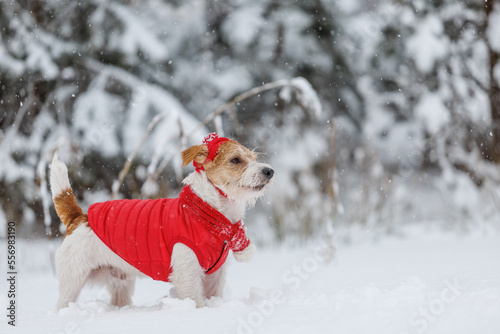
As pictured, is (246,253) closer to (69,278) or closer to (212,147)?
(212,147)

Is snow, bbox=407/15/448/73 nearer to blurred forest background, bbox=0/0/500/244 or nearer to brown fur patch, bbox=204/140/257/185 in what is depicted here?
blurred forest background, bbox=0/0/500/244

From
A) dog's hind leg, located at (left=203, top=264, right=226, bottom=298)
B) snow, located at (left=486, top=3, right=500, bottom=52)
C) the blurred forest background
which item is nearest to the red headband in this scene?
dog's hind leg, located at (left=203, top=264, right=226, bottom=298)

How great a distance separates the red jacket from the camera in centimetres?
275

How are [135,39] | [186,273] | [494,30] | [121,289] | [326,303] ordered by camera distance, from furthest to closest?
[135,39] → [494,30] → [121,289] → [186,273] → [326,303]

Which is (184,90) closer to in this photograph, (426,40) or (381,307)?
(426,40)

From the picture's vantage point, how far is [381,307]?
2.10m

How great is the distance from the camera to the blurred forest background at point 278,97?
22.1ft

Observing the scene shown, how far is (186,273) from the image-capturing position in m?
2.73

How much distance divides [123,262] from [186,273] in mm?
392

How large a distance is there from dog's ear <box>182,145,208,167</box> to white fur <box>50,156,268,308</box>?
0.29ft

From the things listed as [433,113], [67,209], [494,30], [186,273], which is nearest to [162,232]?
[186,273]

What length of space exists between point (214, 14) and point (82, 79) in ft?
9.73

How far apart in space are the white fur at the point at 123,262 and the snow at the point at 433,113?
702 cm

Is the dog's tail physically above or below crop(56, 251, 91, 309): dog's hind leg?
above
